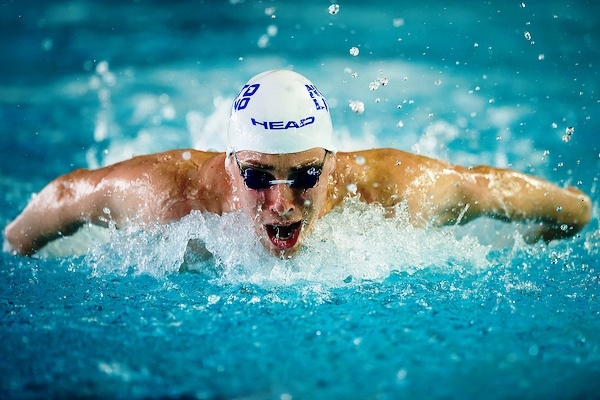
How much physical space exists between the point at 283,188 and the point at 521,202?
123 centimetres

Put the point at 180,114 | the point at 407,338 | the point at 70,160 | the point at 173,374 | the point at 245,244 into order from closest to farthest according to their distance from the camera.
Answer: the point at 173,374 < the point at 407,338 < the point at 245,244 < the point at 70,160 < the point at 180,114

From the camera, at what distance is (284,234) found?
115 inches

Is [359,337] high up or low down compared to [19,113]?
down

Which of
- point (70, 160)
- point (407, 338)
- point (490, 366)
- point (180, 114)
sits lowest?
point (490, 366)

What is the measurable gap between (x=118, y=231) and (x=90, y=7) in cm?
→ 472

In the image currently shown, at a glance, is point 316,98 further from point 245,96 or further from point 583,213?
point 583,213

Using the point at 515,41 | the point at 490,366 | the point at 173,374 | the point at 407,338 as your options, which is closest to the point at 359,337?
the point at 407,338

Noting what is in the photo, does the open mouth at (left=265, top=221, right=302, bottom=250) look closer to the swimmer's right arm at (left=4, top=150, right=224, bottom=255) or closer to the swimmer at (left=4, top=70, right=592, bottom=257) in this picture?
the swimmer at (left=4, top=70, right=592, bottom=257)

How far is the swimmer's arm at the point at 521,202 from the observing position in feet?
10.5

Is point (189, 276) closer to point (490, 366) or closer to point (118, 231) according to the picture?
point (118, 231)

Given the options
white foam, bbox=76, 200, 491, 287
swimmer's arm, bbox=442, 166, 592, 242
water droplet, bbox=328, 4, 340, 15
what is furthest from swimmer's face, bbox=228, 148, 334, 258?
water droplet, bbox=328, 4, 340, 15

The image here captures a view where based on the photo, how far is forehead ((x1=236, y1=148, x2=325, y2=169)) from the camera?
2.79m

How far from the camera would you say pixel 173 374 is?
7.06 feet

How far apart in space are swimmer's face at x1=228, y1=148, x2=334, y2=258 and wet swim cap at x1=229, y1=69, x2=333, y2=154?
0.14ft
